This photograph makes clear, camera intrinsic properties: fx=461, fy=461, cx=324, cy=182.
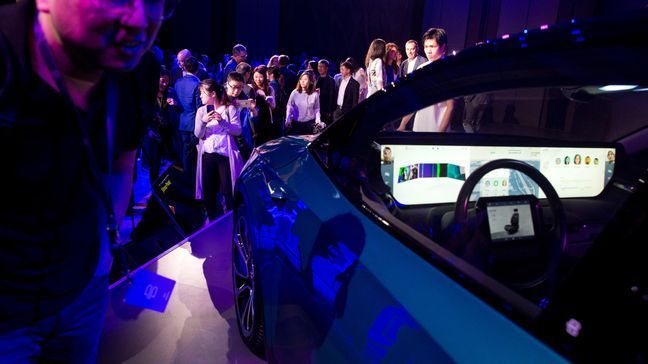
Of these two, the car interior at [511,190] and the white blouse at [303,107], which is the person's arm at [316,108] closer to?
the white blouse at [303,107]

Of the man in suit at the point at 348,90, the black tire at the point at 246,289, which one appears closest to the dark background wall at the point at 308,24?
the man in suit at the point at 348,90

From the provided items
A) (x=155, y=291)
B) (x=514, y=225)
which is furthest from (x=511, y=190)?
(x=155, y=291)

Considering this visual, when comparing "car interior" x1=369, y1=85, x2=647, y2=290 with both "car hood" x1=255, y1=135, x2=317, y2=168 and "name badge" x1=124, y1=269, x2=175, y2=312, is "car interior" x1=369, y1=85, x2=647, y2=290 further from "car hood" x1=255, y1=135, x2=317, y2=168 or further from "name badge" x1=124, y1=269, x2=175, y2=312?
"name badge" x1=124, y1=269, x2=175, y2=312

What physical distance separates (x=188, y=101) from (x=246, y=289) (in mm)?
4065

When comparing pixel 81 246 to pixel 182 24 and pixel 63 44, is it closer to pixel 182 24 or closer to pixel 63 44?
pixel 63 44

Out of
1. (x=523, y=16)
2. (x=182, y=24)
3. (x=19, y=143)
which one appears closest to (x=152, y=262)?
(x=19, y=143)

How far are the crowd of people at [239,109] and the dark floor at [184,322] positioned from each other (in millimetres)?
1311

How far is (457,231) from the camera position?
149 centimetres

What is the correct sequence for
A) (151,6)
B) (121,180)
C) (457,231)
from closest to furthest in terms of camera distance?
(151,6) < (121,180) < (457,231)

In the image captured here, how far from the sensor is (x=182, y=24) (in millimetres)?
18047

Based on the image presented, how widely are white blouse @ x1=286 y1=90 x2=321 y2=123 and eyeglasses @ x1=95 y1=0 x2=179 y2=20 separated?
607 cm

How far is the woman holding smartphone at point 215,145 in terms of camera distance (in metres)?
4.41

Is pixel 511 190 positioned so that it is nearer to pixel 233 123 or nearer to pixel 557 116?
pixel 233 123

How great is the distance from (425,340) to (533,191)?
5.00ft
